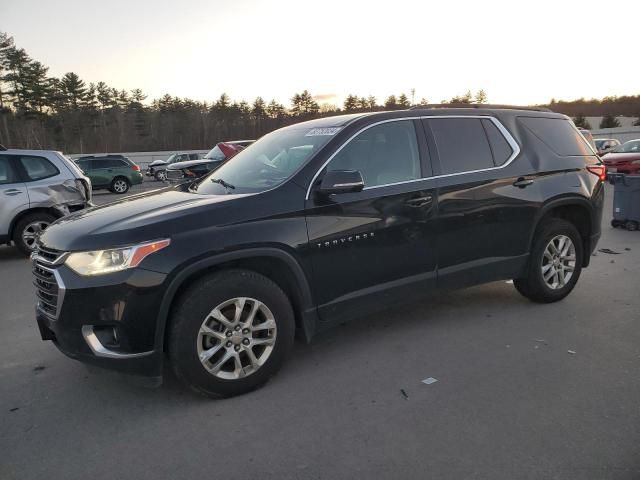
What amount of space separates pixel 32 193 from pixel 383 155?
6.46 metres

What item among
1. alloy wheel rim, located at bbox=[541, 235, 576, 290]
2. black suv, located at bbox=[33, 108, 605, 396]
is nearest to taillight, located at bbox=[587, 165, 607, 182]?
black suv, located at bbox=[33, 108, 605, 396]

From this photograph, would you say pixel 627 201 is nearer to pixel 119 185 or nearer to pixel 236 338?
pixel 236 338

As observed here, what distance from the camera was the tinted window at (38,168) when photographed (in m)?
7.77

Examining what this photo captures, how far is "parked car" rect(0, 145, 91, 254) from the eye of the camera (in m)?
7.57

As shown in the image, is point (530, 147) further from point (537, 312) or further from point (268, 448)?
point (268, 448)

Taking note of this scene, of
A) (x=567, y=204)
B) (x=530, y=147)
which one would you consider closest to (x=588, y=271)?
(x=567, y=204)

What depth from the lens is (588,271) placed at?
597 cm

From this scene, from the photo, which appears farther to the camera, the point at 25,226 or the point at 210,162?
the point at 210,162

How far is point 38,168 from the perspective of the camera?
7.83 meters

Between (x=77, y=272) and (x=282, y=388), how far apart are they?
4.98 ft

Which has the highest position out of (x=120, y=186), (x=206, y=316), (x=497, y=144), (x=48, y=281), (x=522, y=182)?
(x=497, y=144)

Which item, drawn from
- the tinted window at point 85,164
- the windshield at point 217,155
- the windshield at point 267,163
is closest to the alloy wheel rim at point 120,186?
the tinted window at point 85,164

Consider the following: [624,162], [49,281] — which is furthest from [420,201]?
[624,162]

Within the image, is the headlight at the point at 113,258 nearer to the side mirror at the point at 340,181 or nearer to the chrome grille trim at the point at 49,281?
the chrome grille trim at the point at 49,281
